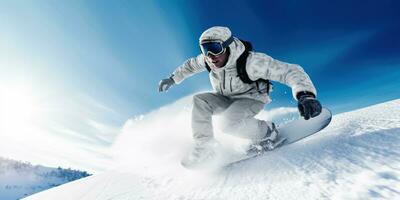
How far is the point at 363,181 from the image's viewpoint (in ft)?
8.00

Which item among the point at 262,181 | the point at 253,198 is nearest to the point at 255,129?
the point at 262,181

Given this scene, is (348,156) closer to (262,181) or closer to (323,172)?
(323,172)

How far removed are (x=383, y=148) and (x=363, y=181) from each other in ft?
2.87

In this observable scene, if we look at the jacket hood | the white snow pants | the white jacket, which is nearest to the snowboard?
the white snow pants

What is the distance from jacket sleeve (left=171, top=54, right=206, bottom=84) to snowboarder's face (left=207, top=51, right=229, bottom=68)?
0.71 metres

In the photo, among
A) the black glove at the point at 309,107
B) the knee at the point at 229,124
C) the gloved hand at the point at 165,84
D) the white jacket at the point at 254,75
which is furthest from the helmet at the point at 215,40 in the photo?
the gloved hand at the point at 165,84

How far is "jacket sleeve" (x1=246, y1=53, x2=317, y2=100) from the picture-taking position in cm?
467

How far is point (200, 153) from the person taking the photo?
191 inches

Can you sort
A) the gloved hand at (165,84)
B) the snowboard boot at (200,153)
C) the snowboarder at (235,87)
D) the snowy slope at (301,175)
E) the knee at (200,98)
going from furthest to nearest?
the gloved hand at (165,84) → the knee at (200,98) → the snowboarder at (235,87) → the snowboard boot at (200,153) → the snowy slope at (301,175)

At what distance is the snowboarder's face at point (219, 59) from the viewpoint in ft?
16.6

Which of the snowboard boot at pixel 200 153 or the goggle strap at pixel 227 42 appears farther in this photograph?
the goggle strap at pixel 227 42

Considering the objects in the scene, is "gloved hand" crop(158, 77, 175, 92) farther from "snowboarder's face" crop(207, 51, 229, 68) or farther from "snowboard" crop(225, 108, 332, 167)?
"snowboard" crop(225, 108, 332, 167)

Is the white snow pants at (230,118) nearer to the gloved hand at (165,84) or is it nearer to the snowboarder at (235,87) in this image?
the snowboarder at (235,87)

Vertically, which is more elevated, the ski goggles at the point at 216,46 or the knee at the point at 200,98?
the ski goggles at the point at 216,46
